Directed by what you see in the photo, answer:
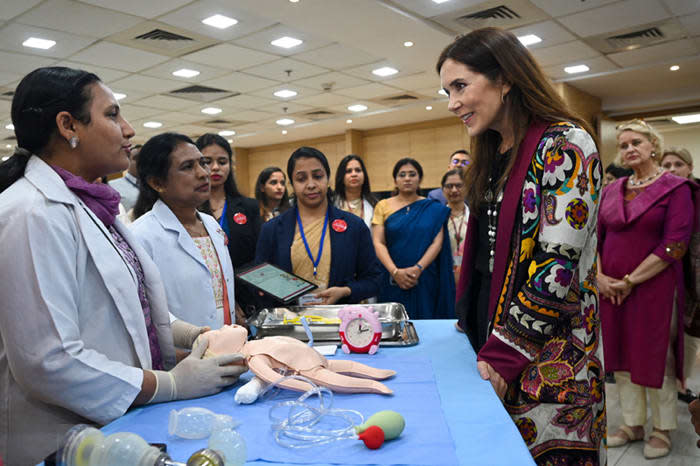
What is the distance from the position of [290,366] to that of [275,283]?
0.68m

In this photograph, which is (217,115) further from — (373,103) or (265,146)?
(265,146)

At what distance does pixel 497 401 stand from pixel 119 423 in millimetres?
800

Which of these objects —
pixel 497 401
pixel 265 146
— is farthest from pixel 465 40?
pixel 265 146

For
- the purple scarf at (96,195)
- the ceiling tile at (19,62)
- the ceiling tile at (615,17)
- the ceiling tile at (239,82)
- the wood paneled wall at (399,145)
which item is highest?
the ceiling tile at (615,17)

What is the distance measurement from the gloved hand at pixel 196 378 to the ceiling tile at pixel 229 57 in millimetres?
5538

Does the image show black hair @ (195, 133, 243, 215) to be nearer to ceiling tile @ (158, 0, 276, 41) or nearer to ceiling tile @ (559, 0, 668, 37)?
ceiling tile @ (158, 0, 276, 41)

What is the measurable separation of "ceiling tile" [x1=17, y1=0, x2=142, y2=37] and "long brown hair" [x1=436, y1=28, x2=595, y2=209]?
456 centimetres

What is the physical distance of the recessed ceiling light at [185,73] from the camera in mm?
6997

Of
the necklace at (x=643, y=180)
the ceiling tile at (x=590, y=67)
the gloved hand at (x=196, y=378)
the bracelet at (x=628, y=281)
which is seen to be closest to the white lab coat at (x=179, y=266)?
the gloved hand at (x=196, y=378)

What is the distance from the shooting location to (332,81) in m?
7.98

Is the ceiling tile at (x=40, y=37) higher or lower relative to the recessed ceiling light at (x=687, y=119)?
higher

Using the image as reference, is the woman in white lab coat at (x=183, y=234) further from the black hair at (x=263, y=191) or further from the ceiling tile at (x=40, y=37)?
the ceiling tile at (x=40, y=37)

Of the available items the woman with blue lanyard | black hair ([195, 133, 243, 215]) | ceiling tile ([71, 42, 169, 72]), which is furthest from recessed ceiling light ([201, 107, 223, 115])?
the woman with blue lanyard

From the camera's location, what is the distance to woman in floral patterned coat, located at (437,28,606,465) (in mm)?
1229
